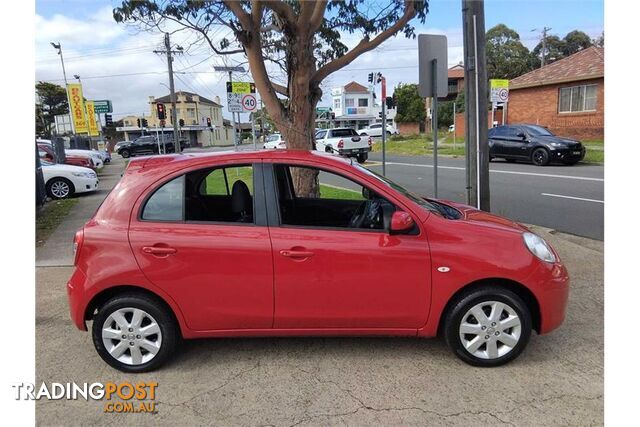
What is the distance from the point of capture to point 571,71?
2455 centimetres

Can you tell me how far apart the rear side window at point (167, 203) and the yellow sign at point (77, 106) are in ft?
88.5

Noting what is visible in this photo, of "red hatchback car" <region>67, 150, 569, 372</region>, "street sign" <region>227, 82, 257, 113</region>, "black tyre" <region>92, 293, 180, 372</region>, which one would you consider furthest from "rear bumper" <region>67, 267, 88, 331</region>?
"street sign" <region>227, 82, 257, 113</region>

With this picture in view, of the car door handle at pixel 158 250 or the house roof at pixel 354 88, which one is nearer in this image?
the car door handle at pixel 158 250

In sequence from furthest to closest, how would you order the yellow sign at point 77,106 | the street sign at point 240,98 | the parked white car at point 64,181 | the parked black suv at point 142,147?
1. the parked black suv at point 142,147
2. the yellow sign at point 77,106
3. the street sign at point 240,98
4. the parked white car at point 64,181

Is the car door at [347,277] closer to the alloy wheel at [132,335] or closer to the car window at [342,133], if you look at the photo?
the alloy wheel at [132,335]

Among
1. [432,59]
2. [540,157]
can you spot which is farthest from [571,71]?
[432,59]

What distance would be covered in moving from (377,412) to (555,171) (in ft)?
48.5

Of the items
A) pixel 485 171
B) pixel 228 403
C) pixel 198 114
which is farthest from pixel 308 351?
pixel 198 114

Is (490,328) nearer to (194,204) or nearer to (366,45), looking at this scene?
(194,204)

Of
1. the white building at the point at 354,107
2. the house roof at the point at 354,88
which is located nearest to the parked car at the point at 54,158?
the white building at the point at 354,107

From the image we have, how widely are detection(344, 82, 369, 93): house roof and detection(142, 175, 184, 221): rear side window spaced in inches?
3411

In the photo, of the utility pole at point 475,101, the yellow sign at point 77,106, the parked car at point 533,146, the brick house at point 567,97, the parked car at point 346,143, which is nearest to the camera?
the utility pole at point 475,101

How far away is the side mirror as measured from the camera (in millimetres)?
3211

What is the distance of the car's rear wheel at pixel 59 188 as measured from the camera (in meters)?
12.9
